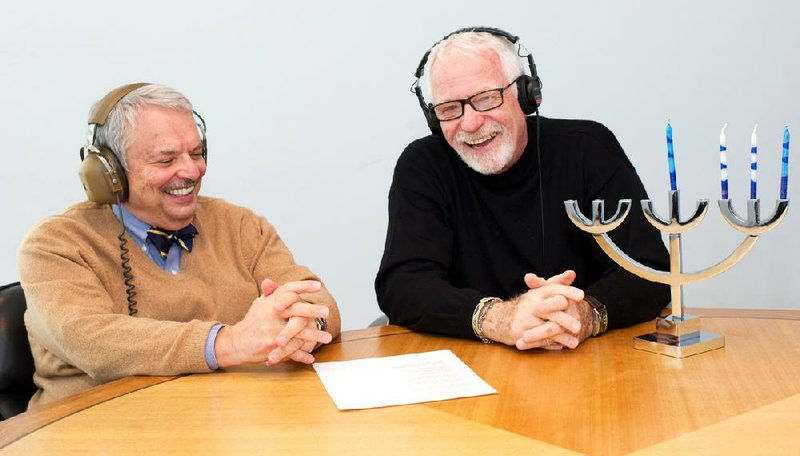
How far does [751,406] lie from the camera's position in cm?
116

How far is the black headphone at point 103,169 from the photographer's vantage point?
1692 millimetres

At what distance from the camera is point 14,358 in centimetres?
170

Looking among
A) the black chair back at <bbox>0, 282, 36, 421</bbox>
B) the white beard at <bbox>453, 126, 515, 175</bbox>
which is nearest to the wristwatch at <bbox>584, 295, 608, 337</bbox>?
the white beard at <bbox>453, 126, 515, 175</bbox>

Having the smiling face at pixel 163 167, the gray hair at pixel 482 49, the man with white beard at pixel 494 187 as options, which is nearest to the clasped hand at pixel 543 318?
the man with white beard at pixel 494 187

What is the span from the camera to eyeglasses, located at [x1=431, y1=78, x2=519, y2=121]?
1.97 meters

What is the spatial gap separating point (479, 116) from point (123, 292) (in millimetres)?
942

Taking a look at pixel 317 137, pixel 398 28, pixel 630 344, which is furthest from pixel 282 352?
pixel 398 28

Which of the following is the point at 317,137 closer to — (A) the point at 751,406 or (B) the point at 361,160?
(B) the point at 361,160

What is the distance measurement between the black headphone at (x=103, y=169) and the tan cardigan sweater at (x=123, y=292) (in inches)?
2.9

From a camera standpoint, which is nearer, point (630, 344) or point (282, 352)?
point (282, 352)

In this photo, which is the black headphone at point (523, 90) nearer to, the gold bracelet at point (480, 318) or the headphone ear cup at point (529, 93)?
the headphone ear cup at point (529, 93)

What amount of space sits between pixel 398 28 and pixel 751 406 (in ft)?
6.46

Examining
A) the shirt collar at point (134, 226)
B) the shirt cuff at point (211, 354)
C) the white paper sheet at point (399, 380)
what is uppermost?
the shirt collar at point (134, 226)

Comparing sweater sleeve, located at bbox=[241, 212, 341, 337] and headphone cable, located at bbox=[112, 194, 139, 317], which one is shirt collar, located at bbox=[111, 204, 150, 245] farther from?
sweater sleeve, located at bbox=[241, 212, 341, 337]
